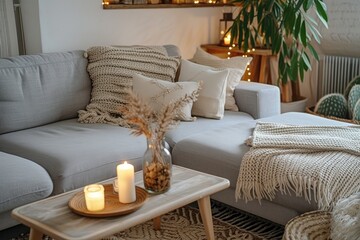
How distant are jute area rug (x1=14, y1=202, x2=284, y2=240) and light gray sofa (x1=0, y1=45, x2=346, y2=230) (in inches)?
4.8

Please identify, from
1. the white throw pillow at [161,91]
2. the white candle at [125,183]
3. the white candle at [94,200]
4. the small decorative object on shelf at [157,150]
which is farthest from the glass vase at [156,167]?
the white throw pillow at [161,91]

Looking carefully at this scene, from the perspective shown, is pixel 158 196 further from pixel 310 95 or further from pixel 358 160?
pixel 310 95

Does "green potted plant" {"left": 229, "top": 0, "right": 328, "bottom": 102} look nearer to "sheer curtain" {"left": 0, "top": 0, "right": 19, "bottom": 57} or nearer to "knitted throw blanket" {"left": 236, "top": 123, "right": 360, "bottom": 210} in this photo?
"knitted throw blanket" {"left": 236, "top": 123, "right": 360, "bottom": 210}

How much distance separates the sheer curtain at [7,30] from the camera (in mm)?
3146

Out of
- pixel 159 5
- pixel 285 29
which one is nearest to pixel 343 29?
pixel 285 29

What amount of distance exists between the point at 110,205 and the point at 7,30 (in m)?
1.86

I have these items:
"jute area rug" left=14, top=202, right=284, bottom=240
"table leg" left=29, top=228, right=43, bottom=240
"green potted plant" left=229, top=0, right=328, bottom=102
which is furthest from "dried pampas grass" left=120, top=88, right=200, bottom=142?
"green potted plant" left=229, top=0, right=328, bottom=102

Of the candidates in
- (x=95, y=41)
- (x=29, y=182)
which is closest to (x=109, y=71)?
(x=95, y=41)

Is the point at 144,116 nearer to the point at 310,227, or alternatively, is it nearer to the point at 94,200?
the point at 94,200

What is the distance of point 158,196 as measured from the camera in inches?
73.2

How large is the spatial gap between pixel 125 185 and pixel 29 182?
1.71 feet

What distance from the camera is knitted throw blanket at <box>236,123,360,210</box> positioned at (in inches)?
82.5

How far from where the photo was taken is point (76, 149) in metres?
2.40

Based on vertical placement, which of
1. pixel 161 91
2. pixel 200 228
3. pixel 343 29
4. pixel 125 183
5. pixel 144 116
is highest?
pixel 343 29
